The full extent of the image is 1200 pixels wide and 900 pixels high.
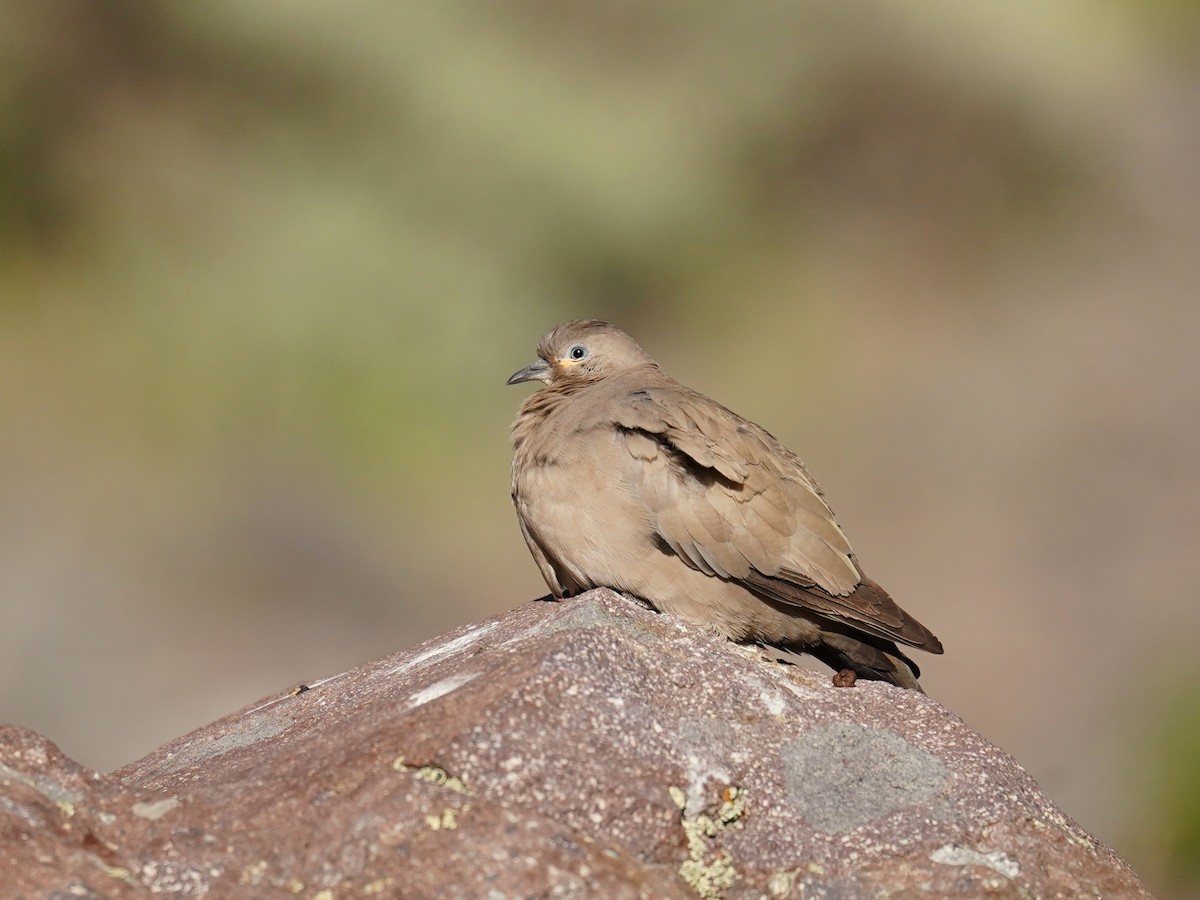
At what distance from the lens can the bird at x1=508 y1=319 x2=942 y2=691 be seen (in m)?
5.52

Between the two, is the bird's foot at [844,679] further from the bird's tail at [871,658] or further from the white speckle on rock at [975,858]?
the white speckle on rock at [975,858]

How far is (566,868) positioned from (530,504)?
243cm

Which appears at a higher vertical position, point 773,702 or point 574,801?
point 773,702

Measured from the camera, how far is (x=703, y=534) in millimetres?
5516

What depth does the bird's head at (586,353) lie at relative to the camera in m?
6.90

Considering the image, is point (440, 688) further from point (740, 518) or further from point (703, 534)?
→ point (740, 518)

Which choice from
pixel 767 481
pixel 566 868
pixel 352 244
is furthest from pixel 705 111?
pixel 566 868

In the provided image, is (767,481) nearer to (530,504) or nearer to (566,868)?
(530,504)

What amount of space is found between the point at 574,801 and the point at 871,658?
2.18 metres

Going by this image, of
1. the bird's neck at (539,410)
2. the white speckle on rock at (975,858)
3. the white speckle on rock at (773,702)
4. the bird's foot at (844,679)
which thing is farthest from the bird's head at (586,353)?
the white speckle on rock at (975,858)

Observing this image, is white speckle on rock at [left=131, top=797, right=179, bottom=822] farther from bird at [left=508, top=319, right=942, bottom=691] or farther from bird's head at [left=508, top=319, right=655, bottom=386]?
bird's head at [left=508, top=319, right=655, bottom=386]

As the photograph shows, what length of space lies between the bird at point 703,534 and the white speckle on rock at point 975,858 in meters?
1.63

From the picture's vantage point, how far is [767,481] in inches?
228

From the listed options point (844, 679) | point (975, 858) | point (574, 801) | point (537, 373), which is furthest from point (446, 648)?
point (537, 373)
